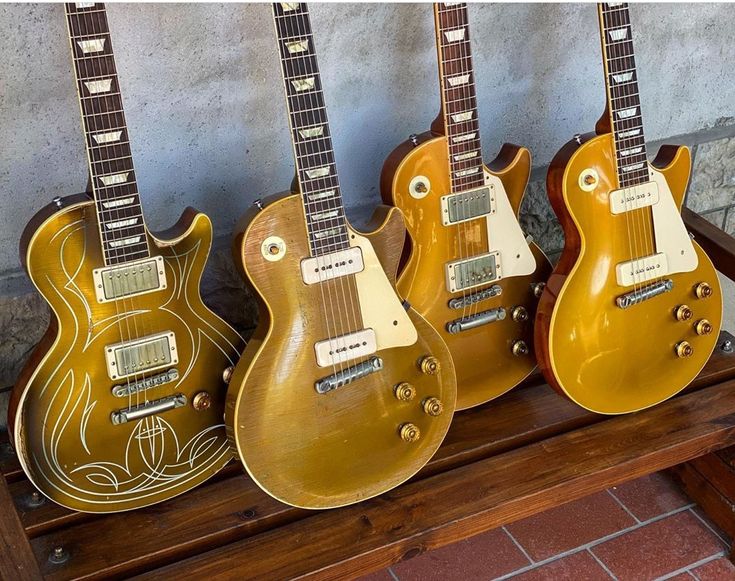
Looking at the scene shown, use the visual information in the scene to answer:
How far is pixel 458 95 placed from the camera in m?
1.48

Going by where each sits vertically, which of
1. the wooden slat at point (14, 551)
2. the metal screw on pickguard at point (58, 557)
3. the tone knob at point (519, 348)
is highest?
the tone knob at point (519, 348)

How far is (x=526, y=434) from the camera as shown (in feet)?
5.34

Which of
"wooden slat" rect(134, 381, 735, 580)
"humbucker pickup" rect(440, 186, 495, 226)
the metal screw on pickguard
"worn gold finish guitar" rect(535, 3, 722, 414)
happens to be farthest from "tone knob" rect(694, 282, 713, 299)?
the metal screw on pickguard

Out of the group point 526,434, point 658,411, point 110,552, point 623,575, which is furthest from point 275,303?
point 623,575

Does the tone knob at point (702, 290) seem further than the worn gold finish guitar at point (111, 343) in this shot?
Yes

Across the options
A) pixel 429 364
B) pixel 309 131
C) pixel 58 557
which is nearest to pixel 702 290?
pixel 429 364

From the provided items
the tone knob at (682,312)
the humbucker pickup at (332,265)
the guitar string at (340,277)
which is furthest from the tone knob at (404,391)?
the tone knob at (682,312)

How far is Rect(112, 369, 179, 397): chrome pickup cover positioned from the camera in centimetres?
136

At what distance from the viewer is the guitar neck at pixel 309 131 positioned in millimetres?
1312

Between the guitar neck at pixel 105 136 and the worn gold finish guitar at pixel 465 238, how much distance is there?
425mm

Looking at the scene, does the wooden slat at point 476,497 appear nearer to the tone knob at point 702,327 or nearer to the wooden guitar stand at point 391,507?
the wooden guitar stand at point 391,507

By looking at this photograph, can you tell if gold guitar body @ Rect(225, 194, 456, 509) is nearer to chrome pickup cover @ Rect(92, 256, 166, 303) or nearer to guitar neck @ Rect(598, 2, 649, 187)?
chrome pickup cover @ Rect(92, 256, 166, 303)

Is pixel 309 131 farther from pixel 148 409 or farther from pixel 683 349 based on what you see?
pixel 683 349

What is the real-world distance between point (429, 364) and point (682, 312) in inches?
21.1
